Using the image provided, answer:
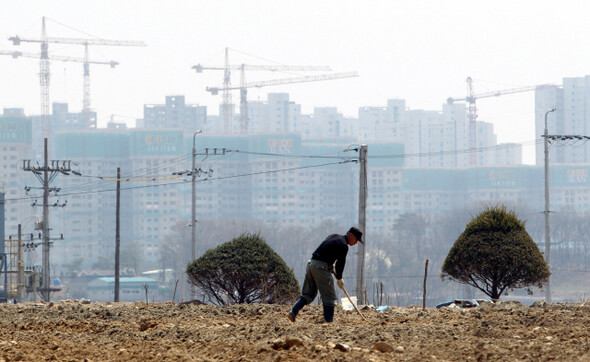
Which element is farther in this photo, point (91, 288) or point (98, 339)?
point (91, 288)

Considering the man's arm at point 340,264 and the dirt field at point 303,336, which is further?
the man's arm at point 340,264

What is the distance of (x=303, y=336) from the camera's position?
1171 cm

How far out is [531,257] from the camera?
2234 centimetres

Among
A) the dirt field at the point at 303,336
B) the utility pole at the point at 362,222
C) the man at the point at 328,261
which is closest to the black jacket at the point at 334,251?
the man at the point at 328,261

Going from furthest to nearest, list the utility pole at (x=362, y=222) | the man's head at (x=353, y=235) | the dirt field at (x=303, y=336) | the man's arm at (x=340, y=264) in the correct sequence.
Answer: the utility pole at (x=362, y=222)
the man's head at (x=353, y=235)
the man's arm at (x=340, y=264)
the dirt field at (x=303, y=336)

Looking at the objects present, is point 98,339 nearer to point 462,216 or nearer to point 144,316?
point 144,316

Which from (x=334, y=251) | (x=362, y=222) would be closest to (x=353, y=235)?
(x=334, y=251)

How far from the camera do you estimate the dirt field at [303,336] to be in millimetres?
10500

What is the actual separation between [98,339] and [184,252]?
126675 millimetres

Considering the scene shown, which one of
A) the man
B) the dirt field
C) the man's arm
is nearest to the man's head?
the man

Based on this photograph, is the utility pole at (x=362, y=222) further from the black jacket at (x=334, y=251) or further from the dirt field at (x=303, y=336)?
the black jacket at (x=334, y=251)

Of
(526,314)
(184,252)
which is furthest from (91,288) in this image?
(526,314)

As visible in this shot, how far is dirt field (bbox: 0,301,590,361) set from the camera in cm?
1050

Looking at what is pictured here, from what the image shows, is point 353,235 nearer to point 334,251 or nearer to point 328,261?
point 334,251
